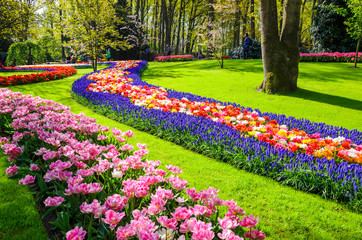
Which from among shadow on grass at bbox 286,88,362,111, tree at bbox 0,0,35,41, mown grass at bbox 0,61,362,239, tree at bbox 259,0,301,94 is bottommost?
mown grass at bbox 0,61,362,239

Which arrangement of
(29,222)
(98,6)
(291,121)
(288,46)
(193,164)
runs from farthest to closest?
1. (98,6)
2. (288,46)
3. (291,121)
4. (193,164)
5. (29,222)

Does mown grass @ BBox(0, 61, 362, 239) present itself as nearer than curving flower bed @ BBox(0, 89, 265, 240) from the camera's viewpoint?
No

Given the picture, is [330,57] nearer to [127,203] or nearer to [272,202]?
[272,202]

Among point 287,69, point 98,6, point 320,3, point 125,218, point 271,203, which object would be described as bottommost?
point 271,203

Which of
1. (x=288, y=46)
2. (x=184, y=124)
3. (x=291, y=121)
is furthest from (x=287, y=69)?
(x=184, y=124)

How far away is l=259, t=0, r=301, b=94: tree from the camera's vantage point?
8844 mm

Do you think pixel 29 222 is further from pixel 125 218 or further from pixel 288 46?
pixel 288 46

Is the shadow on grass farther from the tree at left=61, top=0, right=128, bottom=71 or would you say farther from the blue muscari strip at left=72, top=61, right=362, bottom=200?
the tree at left=61, top=0, right=128, bottom=71

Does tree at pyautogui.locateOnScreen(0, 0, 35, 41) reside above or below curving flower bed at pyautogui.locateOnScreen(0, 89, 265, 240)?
above

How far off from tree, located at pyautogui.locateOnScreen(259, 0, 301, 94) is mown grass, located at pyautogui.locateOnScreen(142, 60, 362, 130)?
68 cm

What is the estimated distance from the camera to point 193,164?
4.05 meters

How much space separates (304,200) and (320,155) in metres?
0.94

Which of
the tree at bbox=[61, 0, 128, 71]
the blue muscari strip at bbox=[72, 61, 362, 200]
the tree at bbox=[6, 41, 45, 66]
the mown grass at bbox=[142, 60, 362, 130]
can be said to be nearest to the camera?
the blue muscari strip at bbox=[72, 61, 362, 200]

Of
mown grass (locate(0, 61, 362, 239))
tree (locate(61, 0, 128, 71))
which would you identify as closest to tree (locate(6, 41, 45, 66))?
tree (locate(61, 0, 128, 71))
